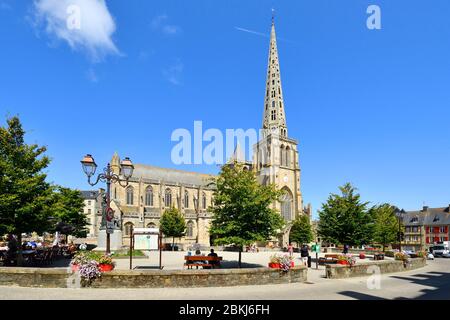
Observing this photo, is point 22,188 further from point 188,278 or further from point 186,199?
point 186,199

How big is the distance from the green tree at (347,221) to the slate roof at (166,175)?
43.6m

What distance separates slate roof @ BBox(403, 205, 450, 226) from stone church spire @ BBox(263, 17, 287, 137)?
3586cm

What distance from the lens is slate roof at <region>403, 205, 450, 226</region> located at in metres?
68.9

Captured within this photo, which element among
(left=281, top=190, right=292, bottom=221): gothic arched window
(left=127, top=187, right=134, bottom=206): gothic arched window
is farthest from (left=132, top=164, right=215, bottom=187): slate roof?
(left=281, top=190, right=292, bottom=221): gothic arched window

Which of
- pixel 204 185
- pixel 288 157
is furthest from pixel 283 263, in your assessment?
pixel 288 157

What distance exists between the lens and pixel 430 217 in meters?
72.1

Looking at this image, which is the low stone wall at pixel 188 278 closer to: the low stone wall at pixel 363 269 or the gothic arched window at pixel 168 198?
the low stone wall at pixel 363 269

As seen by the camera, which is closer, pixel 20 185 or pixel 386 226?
pixel 20 185

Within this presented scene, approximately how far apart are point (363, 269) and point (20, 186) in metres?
18.2

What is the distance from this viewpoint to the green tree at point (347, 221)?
24.8m

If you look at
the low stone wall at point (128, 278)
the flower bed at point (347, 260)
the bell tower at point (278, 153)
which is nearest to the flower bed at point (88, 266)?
the low stone wall at point (128, 278)

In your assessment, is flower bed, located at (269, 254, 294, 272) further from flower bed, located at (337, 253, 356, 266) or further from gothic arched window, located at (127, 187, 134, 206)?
gothic arched window, located at (127, 187, 134, 206)
